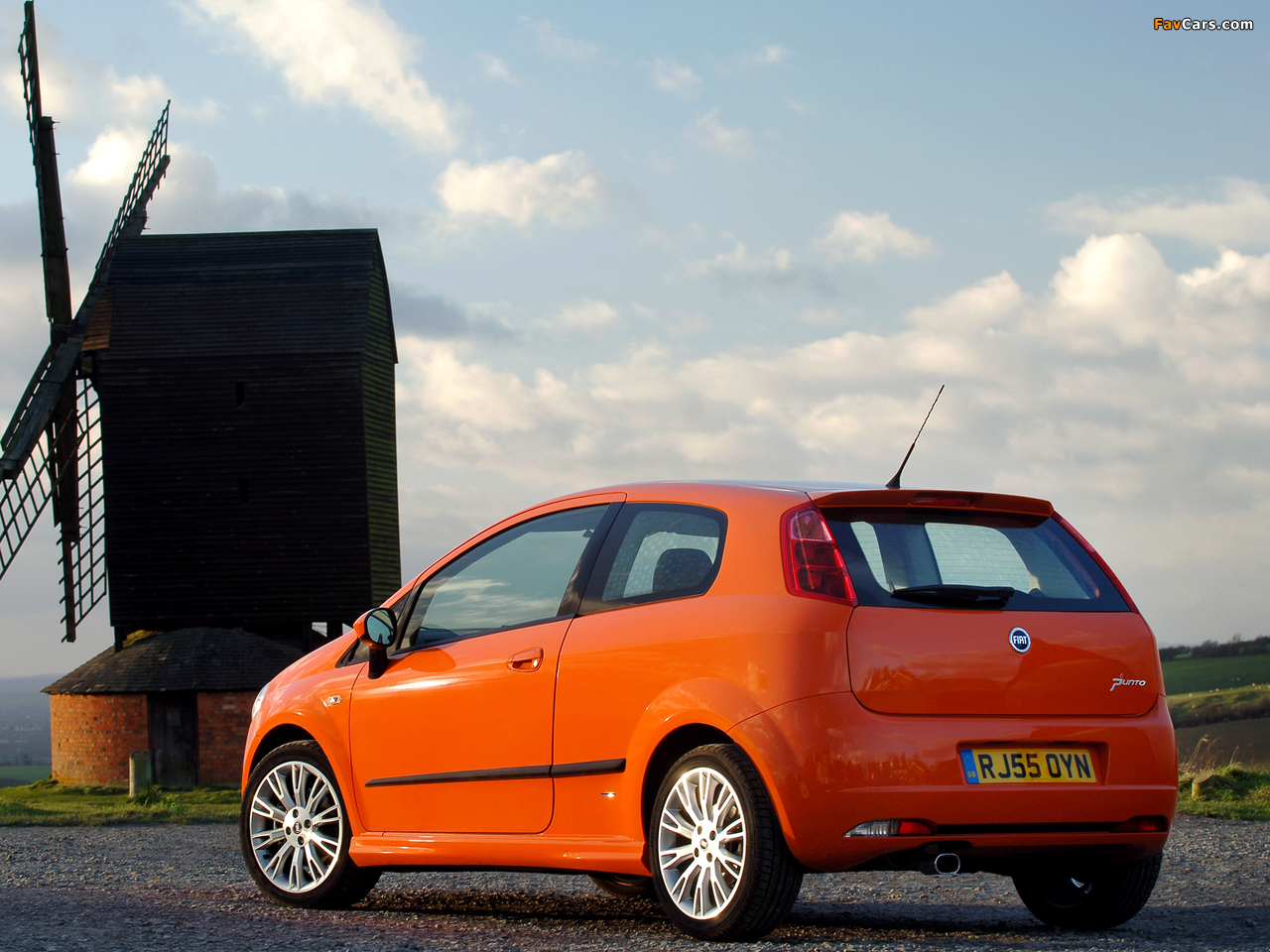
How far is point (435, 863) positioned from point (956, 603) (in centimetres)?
261

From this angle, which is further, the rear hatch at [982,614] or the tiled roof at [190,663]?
the tiled roof at [190,663]

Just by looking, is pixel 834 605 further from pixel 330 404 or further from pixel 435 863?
pixel 330 404

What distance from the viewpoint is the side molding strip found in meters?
5.42

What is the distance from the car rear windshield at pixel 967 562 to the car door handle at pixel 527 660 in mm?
1385

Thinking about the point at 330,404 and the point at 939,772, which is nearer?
the point at 939,772

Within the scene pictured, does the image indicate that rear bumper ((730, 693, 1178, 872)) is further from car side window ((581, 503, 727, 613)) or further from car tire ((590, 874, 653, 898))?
car tire ((590, 874, 653, 898))

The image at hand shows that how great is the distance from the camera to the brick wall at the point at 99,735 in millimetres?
32719

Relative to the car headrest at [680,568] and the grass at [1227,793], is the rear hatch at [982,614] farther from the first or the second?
the grass at [1227,793]

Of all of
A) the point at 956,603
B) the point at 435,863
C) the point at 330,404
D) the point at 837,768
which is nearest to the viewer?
the point at 837,768

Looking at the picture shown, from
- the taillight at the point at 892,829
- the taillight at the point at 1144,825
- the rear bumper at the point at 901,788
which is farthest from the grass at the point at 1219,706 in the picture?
the taillight at the point at 892,829

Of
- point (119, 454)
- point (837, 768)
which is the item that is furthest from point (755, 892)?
point (119, 454)

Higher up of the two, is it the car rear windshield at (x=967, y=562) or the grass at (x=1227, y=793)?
the car rear windshield at (x=967, y=562)

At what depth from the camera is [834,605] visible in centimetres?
493

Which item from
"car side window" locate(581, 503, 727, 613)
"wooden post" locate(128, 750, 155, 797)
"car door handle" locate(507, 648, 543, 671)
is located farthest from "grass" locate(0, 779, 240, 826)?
"car side window" locate(581, 503, 727, 613)
